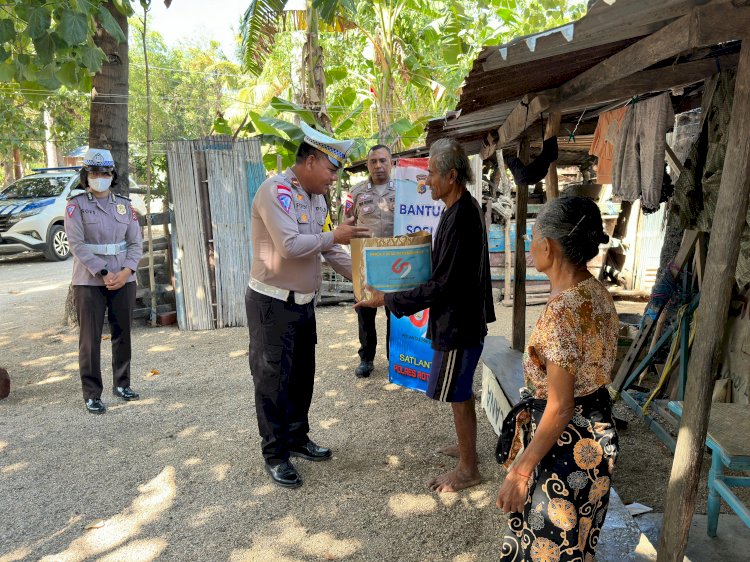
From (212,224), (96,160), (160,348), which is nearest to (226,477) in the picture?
(96,160)

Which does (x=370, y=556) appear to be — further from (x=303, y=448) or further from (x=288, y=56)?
(x=288, y=56)

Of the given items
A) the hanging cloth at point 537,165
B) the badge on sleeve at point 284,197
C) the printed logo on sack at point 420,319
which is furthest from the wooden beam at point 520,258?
the badge on sleeve at point 284,197

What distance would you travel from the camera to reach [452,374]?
125 inches

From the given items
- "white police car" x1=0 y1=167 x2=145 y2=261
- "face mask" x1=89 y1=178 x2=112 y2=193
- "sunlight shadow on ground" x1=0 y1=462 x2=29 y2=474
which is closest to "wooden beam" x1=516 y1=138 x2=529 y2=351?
"face mask" x1=89 y1=178 x2=112 y2=193

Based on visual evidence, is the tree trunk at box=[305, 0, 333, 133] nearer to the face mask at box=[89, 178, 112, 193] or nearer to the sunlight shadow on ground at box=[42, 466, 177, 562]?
the face mask at box=[89, 178, 112, 193]

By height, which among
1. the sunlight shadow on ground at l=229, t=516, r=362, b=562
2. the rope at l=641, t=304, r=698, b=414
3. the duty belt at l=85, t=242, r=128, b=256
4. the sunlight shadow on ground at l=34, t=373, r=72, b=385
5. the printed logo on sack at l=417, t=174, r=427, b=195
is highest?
the printed logo on sack at l=417, t=174, r=427, b=195

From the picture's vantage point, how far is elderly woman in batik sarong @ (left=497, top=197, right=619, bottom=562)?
1874mm

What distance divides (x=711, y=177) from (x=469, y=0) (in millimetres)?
13973

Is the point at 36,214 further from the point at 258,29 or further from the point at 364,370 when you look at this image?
the point at 364,370

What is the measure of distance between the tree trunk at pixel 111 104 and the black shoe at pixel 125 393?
3.10m

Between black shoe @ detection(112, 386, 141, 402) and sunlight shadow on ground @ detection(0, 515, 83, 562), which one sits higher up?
black shoe @ detection(112, 386, 141, 402)

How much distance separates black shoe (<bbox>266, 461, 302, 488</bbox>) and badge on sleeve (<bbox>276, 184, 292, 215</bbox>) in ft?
5.31

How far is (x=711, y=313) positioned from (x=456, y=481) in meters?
1.94

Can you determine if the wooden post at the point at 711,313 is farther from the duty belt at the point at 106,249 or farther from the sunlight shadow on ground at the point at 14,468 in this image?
the duty belt at the point at 106,249
